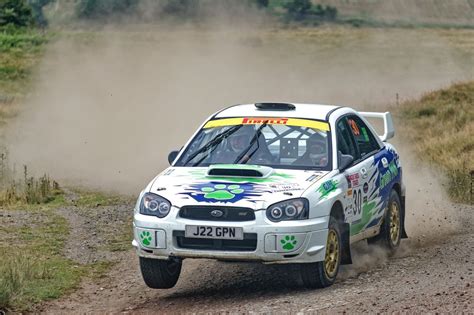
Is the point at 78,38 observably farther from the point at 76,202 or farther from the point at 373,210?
the point at 373,210

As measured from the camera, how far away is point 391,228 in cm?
1284

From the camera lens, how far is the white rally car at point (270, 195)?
1039 cm

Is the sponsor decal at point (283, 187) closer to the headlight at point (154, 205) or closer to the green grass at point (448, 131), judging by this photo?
the headlight at point (154, 205)

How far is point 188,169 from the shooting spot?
11398mm

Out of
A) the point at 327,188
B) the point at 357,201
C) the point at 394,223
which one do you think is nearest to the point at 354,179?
the point at 357,201

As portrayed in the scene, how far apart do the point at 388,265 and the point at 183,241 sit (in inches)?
96.9

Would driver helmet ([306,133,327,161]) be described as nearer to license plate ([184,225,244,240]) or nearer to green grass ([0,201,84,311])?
license plate ([184,225,244,240])

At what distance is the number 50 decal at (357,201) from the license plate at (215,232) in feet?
5.14

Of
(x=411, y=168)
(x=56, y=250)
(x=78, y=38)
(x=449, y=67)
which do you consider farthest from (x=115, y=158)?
(x=449, y=67)

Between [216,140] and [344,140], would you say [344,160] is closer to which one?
[344,140]

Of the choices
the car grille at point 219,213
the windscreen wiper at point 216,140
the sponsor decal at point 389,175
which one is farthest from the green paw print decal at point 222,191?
the sponsor decal at point 389,175

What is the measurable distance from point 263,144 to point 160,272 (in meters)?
1.60

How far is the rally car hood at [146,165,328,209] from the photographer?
1045 cm

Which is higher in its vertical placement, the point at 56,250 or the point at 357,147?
the point at 357,147
